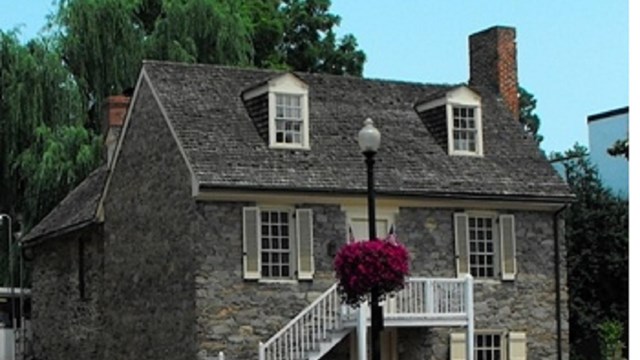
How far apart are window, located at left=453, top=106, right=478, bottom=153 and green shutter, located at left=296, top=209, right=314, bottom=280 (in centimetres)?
453

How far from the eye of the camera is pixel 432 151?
86.4 feet

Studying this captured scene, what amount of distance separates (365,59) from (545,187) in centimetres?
2420

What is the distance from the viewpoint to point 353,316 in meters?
22.3

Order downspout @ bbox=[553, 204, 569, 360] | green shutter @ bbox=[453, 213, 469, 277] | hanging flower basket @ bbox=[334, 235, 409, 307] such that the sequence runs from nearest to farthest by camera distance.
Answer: hanging flower basket @ bbox=[334, 235, 409, 307]
green shutter @ bbox=[453, 213, 469, 277]
downspout @ bbox=[553, 204, 569, 360]

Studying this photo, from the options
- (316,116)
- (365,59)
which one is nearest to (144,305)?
(316,116)

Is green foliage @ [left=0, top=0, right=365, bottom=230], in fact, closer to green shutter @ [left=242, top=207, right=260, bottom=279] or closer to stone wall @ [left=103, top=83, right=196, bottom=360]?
stone wall @ [left=103, top=83, right=196, bottom=360]

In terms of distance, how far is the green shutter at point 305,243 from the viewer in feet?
76.7

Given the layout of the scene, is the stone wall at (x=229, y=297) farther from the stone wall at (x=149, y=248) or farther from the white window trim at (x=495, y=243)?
the white window trim at (x=495, y=243)

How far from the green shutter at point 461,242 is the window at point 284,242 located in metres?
3.32

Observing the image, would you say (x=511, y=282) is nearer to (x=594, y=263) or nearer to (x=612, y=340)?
(x=612, y=340)

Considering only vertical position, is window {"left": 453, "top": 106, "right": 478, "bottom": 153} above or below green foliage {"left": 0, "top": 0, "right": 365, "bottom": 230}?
below

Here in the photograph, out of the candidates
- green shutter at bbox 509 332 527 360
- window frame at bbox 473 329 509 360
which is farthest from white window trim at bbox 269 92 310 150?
green shutter at bbox 509 332 527 360

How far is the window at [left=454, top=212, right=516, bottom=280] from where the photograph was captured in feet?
83.5

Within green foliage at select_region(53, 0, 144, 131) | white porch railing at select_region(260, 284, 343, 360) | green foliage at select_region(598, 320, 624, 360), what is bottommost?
green foliage at select_region(598, 320, 624, 360)
